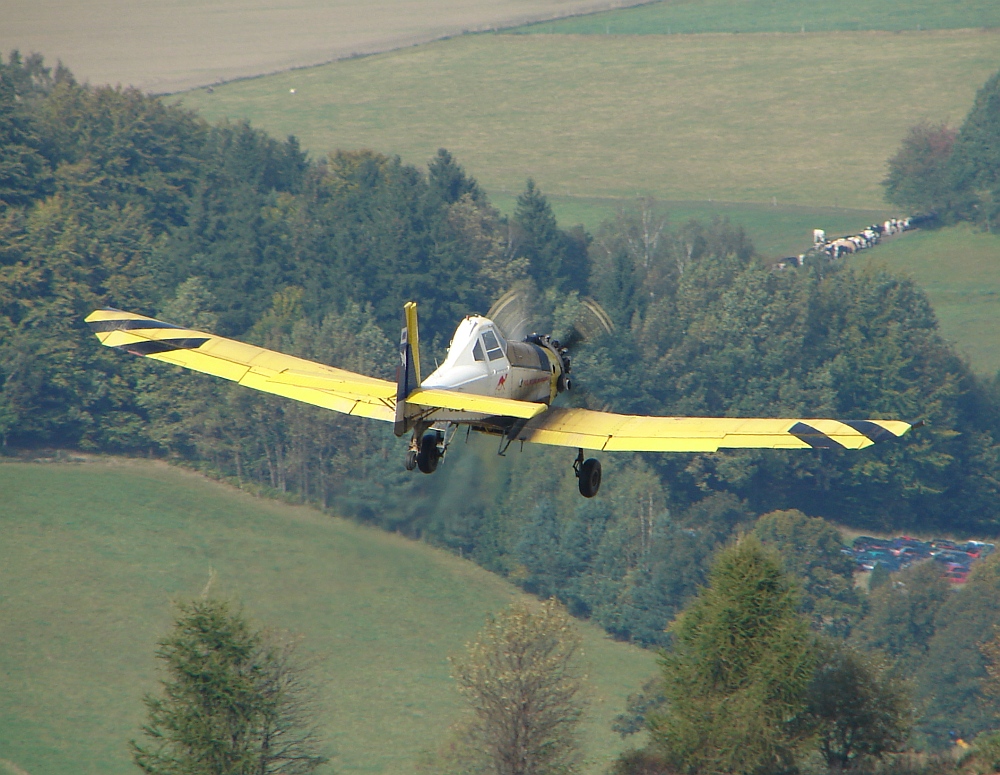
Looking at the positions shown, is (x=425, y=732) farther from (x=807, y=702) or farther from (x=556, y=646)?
(x=807, y=702)

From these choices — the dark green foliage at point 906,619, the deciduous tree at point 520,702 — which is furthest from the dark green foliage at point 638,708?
the dark green foliage at point 906,619

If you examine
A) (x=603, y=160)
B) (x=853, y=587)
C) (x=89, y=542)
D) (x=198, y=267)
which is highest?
(x=603, y=160)

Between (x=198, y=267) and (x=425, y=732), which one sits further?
(x=198, y=267)

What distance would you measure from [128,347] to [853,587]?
93.5 metres

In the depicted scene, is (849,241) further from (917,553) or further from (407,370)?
(407,370)

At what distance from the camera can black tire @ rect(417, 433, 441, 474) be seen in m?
31.4

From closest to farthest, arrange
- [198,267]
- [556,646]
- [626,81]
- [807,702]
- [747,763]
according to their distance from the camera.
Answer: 1. [747,763]
2. [807,702]
3. [556,646]
4. [198,267]
5. [626,81]

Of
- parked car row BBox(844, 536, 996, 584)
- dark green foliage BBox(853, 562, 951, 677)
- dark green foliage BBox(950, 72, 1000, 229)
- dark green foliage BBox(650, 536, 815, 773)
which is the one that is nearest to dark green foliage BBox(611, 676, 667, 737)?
dark green foliage BBox(650, 536, 815, 773)

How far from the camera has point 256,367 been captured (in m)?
35.2

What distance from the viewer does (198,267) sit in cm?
16375

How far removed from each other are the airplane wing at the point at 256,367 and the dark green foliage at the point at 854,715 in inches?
1511

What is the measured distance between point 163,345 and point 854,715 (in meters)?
41.9

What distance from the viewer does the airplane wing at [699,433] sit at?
31.5 metres

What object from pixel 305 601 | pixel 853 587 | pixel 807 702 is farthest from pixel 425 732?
pixel 853 587
